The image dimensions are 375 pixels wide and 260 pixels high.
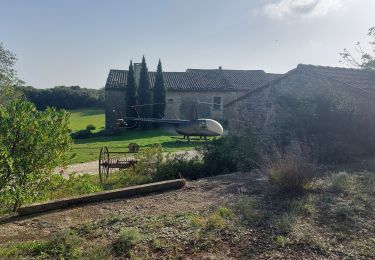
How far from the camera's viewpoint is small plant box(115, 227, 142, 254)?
392 centimetres

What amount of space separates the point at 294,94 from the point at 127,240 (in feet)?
32.6

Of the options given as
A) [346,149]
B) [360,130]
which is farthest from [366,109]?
[346,149]

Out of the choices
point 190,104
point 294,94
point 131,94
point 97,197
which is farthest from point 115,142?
point 97,197

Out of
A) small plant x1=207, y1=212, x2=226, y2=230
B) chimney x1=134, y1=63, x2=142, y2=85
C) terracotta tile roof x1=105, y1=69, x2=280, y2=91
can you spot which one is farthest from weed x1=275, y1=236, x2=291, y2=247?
chimney x1=134, y1=63, x2=142, y2=85

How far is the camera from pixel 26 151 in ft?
17.7

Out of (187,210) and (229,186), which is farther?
(229,186)

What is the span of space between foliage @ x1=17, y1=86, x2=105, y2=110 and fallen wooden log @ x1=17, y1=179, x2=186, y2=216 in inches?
1739

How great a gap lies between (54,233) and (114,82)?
29153 mm

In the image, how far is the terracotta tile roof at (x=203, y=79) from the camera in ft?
108

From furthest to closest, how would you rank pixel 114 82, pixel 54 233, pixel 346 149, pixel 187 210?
pixel 114 82 < pixel 346 149 < pixel 187 210 < pixel 54 233

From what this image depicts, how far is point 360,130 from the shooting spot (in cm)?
1066

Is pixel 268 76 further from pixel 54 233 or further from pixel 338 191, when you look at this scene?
pixel 54 233

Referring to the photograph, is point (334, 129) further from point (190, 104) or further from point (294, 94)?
point (190, 104)

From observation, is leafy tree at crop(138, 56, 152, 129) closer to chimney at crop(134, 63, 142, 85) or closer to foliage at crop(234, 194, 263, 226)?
chimney at crop(134, 63, 142, 85)
